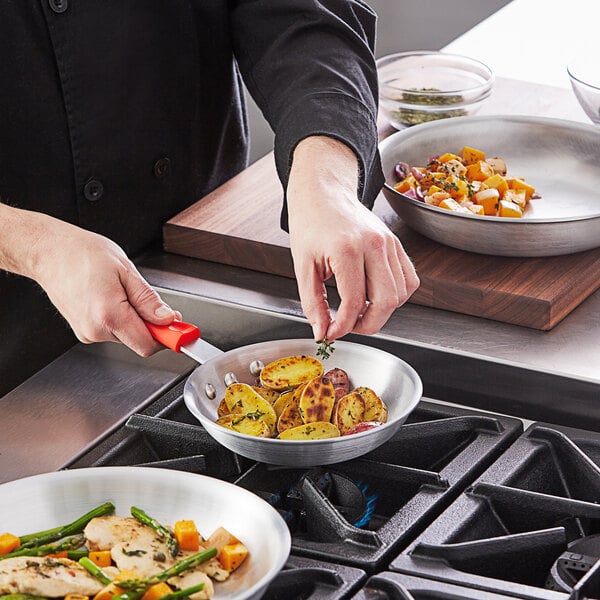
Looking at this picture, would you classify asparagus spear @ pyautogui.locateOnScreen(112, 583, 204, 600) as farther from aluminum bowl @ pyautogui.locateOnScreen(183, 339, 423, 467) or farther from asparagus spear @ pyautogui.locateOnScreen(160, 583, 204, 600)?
aluminum bowl @ pyautogui.locateOnScreen(183, 339, 423, 467)

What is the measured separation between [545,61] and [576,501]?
5.13ft

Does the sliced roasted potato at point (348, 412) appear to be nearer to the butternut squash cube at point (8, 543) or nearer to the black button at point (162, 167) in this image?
the butternut squash cube at point (8, 543)

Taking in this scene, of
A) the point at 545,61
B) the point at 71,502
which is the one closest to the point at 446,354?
the point at 71,502

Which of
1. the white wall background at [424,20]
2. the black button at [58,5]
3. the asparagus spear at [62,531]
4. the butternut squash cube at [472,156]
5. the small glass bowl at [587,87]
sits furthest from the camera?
the white wall background at [424,20]

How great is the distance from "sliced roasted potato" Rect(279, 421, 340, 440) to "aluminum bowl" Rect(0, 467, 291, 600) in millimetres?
115

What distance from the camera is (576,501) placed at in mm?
1050

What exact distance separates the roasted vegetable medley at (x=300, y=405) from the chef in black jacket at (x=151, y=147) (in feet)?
0.22

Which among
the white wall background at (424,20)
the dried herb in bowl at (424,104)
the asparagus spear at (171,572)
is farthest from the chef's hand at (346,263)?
the white wall background at (424,20)

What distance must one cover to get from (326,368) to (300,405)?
14cm

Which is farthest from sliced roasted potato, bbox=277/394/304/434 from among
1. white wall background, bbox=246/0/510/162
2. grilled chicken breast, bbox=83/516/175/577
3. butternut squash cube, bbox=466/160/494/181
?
white wall background, bbox=246/0/510/162

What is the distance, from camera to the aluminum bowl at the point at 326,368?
110 cm

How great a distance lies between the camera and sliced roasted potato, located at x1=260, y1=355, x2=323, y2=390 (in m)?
1.22

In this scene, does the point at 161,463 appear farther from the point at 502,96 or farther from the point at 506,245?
the point at 502,96

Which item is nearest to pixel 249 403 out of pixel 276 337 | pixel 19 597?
pixel 276 337
